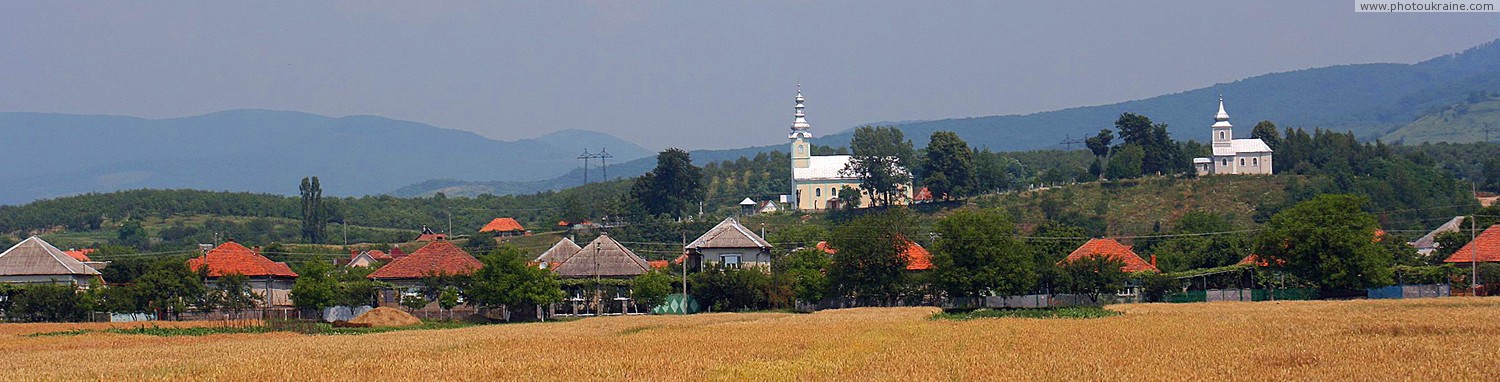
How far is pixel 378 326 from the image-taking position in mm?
69625

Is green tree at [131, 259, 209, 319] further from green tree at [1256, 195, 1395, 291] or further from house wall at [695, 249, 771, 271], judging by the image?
green tree at [1256, 195, 1395, 291]

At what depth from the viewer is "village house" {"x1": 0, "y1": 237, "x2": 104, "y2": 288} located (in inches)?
3494

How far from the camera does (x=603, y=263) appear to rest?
315ft

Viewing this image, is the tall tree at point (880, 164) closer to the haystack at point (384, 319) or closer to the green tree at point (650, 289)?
the green tree at point (650, 289)

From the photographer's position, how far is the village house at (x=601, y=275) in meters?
89.4

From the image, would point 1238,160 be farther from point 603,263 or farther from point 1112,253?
point 603,263

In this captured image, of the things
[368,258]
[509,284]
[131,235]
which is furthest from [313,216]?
[509,284]

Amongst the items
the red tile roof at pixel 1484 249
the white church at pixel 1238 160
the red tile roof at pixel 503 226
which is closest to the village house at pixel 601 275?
the red tile roof at pixel 1484 249

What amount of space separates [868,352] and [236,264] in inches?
2442

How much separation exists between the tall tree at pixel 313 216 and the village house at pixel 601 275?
7550 centimetres

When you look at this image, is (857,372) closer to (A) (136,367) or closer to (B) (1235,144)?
(A) (136,367)

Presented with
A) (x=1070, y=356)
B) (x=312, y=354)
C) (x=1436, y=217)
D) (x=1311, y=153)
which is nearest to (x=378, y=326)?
(x=312, y=354)

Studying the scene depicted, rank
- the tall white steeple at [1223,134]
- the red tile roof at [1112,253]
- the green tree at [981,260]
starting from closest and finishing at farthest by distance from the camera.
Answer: the green tree at [981,260], the red tile roof at [1112,253], the tall white steeple at [1223,134]

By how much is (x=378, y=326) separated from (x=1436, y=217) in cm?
10483
